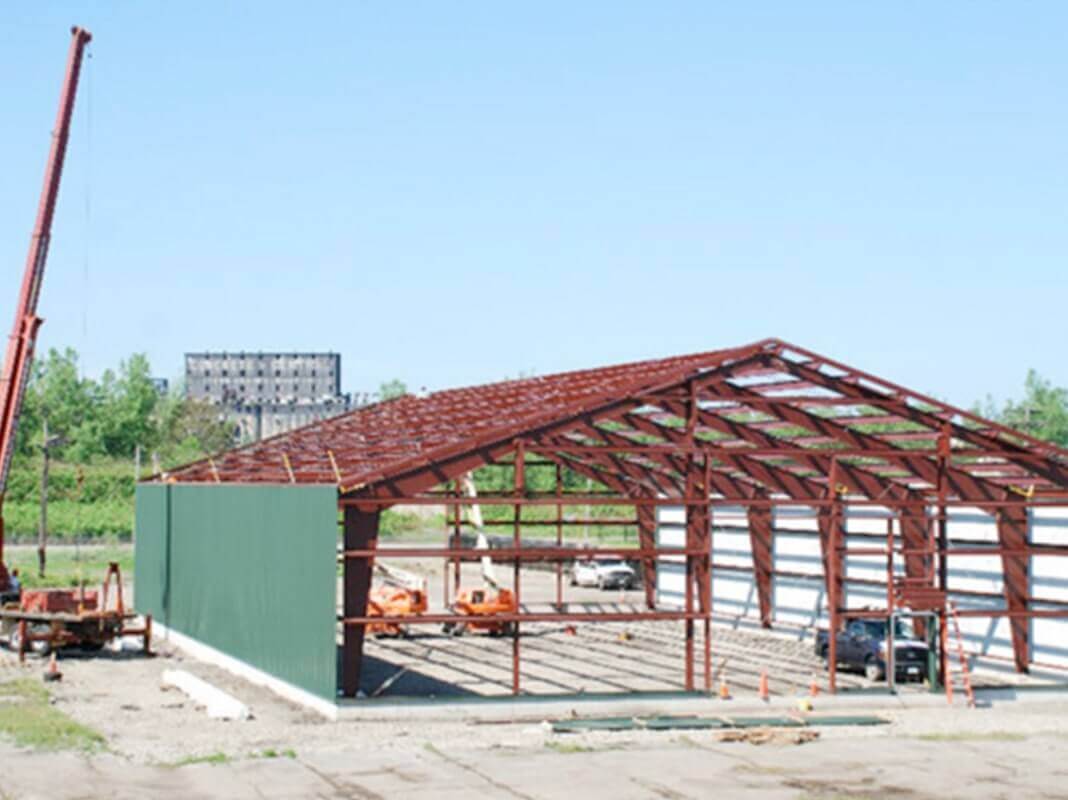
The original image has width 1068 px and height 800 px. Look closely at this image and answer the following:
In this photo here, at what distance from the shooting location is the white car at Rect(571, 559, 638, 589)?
65.4 m

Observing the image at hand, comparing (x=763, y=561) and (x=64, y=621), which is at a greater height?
(x=763, y=561)

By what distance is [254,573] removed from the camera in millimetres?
34375

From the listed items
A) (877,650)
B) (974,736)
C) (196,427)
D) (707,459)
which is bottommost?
(974,736)

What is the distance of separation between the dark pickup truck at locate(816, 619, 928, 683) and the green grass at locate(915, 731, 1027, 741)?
4.80 metres

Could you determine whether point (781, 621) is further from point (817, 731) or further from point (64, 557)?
point (64, 557)

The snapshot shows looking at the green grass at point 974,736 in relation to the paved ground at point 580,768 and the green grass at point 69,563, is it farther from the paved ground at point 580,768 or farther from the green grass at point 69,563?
the green grass at point 69,563

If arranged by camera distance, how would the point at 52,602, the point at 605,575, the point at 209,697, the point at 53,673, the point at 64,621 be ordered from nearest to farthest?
the point at 209,697 → the point at 53,673 → the point at 64,621 → the point at 52,602 → the point at 605,575

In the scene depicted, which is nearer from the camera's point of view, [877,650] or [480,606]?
[877,650]

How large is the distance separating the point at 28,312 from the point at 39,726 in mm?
16943

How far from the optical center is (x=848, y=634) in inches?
1428

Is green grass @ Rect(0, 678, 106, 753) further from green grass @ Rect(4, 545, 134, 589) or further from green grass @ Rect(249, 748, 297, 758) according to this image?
green grass @ Rect(4, 545, 134, 589)

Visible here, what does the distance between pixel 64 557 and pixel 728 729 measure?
54224 mm

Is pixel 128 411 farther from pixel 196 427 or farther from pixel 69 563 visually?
pixel 69 563

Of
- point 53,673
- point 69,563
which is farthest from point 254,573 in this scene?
point 69,563
